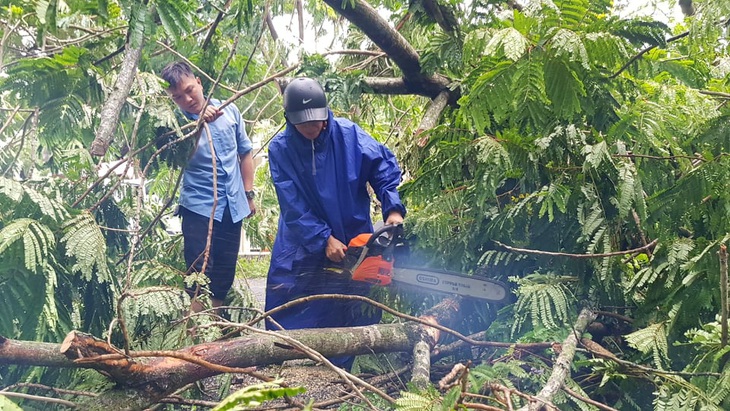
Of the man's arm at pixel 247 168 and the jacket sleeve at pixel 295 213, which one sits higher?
the man's arm at pixel 247 168

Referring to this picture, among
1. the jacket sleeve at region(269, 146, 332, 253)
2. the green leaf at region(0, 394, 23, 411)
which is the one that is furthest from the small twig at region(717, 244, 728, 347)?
the jacket sleeve at region(269, 146, 332, 253)

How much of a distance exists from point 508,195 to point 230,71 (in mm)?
2316

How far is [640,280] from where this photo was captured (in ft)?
6.21

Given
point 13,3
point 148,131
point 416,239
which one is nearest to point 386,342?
point 416,239

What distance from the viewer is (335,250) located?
113 inches

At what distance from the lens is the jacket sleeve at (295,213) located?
297cm

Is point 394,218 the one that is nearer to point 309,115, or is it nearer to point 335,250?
point 335,250

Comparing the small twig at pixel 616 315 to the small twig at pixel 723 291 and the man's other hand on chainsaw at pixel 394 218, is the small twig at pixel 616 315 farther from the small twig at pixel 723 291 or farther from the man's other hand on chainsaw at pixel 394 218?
the man's other hand on chainsaw at pixel 394 218

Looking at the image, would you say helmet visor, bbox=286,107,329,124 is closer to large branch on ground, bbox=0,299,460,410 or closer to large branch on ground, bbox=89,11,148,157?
large branch on ground, bbox=89,11,148,157

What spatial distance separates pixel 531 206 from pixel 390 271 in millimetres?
868

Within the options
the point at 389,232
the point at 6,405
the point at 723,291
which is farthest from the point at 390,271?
the point at 6,405

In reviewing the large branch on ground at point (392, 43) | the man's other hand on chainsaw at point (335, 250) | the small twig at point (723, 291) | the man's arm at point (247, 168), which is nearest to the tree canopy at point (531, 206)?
the small twig at point (723, 291)

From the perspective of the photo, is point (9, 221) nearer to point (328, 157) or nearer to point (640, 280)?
point (328, 157)

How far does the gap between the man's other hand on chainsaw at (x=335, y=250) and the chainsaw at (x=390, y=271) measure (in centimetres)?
4
